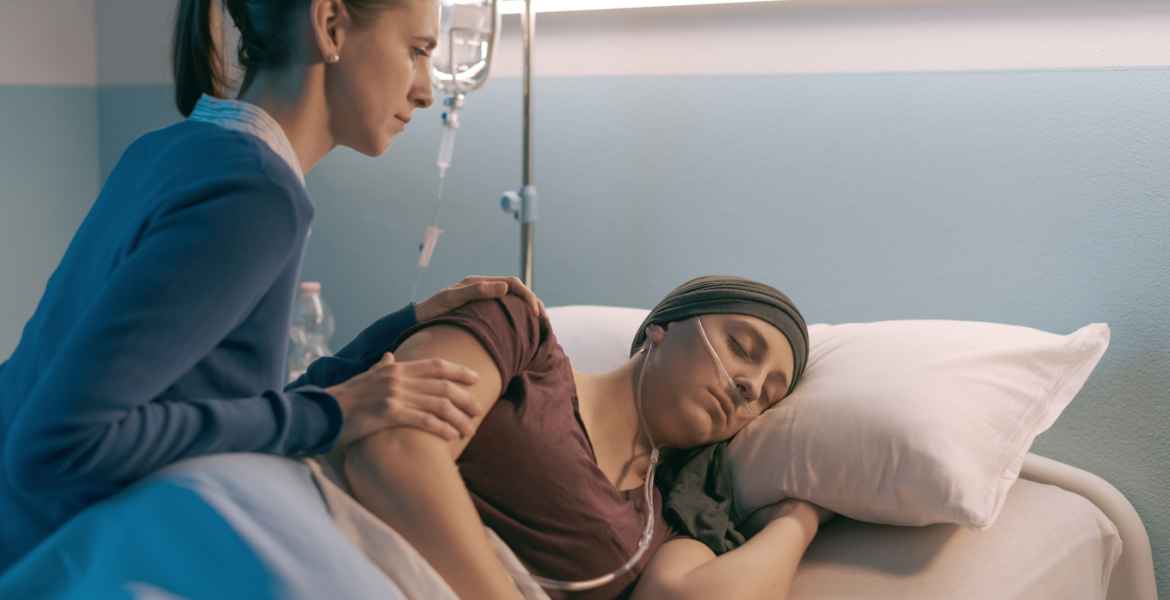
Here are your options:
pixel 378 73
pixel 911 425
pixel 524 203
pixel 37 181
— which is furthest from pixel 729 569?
pixel 37 181

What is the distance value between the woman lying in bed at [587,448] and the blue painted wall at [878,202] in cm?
66

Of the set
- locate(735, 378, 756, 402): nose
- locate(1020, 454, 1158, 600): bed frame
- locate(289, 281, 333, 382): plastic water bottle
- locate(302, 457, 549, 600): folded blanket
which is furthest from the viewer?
locate(289, 281, 333, 382): plastic water bottle

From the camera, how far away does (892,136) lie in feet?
7.76

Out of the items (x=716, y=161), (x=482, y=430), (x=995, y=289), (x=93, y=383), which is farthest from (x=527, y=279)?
(x=93, y=383)

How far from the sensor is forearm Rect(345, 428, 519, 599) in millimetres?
1293

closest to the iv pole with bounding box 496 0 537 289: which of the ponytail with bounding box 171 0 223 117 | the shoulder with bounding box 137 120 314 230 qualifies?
the ponytail with bounding box 171 0 223 117

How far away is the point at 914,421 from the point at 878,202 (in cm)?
80

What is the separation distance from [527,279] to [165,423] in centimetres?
142

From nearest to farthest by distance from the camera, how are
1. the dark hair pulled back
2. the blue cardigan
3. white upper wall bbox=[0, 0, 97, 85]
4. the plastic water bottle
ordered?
the blue cardigan → the dark hair pulled back → the plastic water bottle → white upper wall bbox=[0, 0, 97, 85]

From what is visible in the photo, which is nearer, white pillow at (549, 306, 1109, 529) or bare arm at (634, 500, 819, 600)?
bare arm at (634, 500, 819, 600)

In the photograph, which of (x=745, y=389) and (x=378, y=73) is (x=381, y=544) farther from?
(x=745, y=389)

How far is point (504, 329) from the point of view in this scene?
148cm

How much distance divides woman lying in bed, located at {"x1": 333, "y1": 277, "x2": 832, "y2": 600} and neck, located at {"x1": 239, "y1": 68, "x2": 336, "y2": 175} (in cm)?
26

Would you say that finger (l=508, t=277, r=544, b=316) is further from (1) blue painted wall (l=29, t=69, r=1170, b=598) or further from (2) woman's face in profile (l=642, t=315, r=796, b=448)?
(1) blue painted wall (l=29, t=69, r=1170, b=598)
